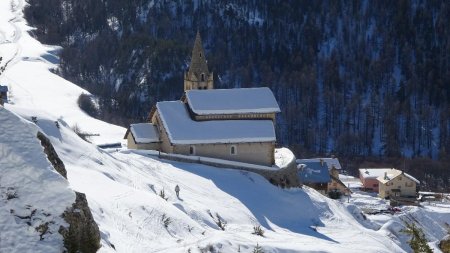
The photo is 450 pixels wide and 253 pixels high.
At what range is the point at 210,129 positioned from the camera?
51531 mm

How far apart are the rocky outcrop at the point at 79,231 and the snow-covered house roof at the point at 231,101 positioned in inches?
1301

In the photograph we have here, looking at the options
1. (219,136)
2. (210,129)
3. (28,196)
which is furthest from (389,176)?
(28,196)

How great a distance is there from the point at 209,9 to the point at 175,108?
111m

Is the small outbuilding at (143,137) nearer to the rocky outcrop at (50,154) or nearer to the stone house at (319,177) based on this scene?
the stone house at (319,177)

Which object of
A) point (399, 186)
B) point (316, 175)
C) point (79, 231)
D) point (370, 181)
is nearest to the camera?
point (79, 231)

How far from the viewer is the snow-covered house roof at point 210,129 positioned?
50406 mm

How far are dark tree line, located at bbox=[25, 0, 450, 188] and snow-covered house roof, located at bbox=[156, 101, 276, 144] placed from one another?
172 ft

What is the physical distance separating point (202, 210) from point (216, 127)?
17933 millimetres

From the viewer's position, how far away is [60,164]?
850 inches

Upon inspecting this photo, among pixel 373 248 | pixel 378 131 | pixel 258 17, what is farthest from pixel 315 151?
pixel 373 248

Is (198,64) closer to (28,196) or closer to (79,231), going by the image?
(28,196)

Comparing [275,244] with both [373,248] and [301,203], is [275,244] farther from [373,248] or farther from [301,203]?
[301,203]

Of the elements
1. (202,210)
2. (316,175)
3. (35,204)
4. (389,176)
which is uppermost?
(35,204)

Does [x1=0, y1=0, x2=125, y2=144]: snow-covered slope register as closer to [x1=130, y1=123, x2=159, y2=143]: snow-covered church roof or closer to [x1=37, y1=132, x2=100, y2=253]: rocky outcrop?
[x1=130, y1=123, x2=159, y2=143]: snow-covered church roof
